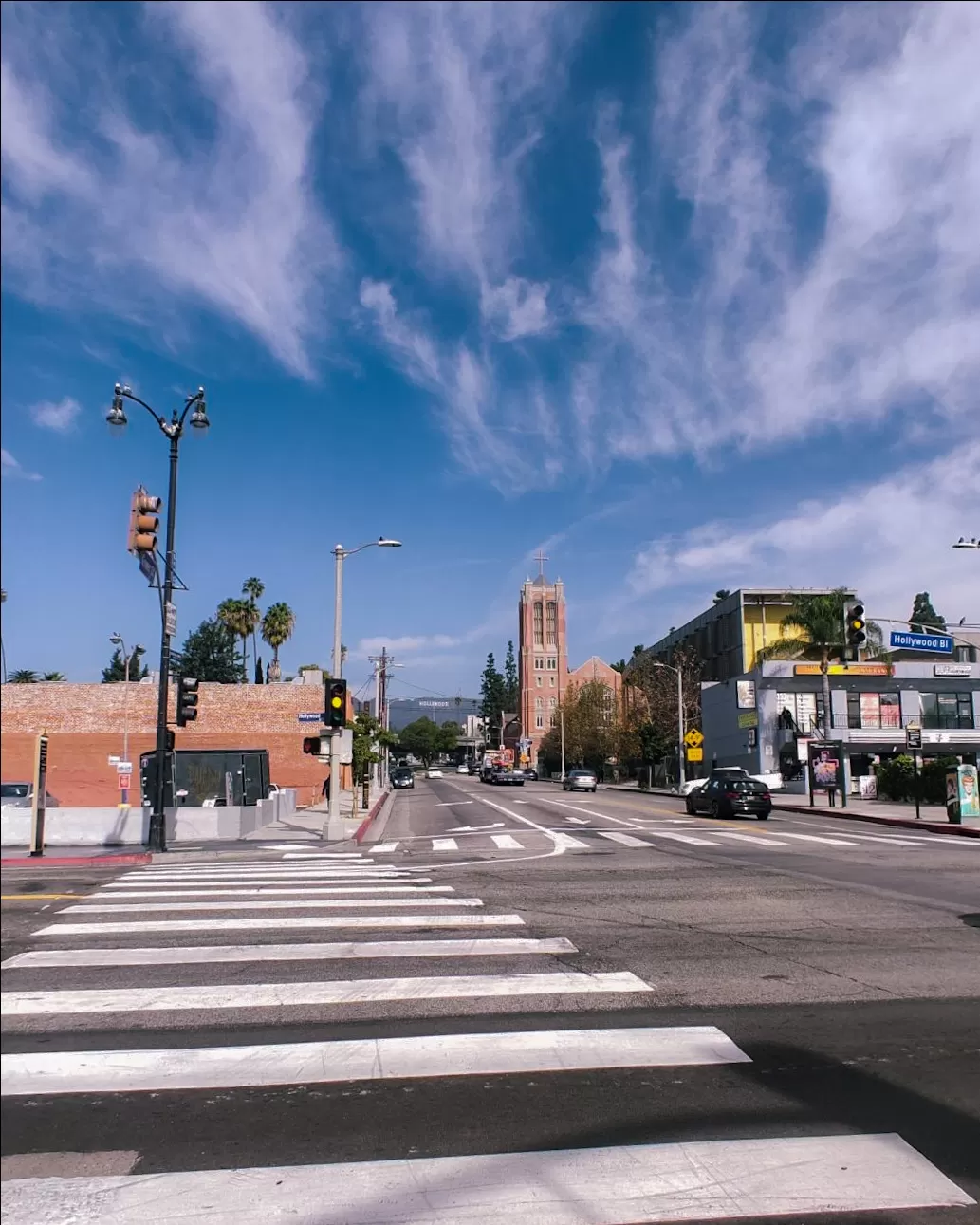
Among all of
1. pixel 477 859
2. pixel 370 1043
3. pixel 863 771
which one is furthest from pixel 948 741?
pixel 370 1043

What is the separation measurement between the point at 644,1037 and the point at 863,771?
56.4 m

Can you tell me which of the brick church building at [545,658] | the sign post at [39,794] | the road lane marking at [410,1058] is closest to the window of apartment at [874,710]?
the road lane marking at [410,1058]

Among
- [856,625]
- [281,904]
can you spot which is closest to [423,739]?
[856,625]

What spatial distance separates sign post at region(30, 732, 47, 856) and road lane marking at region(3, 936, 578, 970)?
4008 millimetres

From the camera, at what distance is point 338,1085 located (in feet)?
17.0

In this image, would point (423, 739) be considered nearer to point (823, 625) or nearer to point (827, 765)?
point (823, 625)

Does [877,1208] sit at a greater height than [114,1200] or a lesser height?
lesser

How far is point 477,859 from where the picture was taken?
1753 cm

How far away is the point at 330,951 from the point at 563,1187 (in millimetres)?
4809

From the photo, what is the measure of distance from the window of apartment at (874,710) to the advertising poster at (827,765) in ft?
58.7

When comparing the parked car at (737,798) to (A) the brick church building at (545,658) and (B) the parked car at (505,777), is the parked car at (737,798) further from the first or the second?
(A) the brick church building at (545,658)

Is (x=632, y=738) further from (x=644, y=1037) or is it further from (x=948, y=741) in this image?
(x=644, y=1037)

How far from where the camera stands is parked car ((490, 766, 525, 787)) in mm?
78250

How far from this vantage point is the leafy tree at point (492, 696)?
166m
